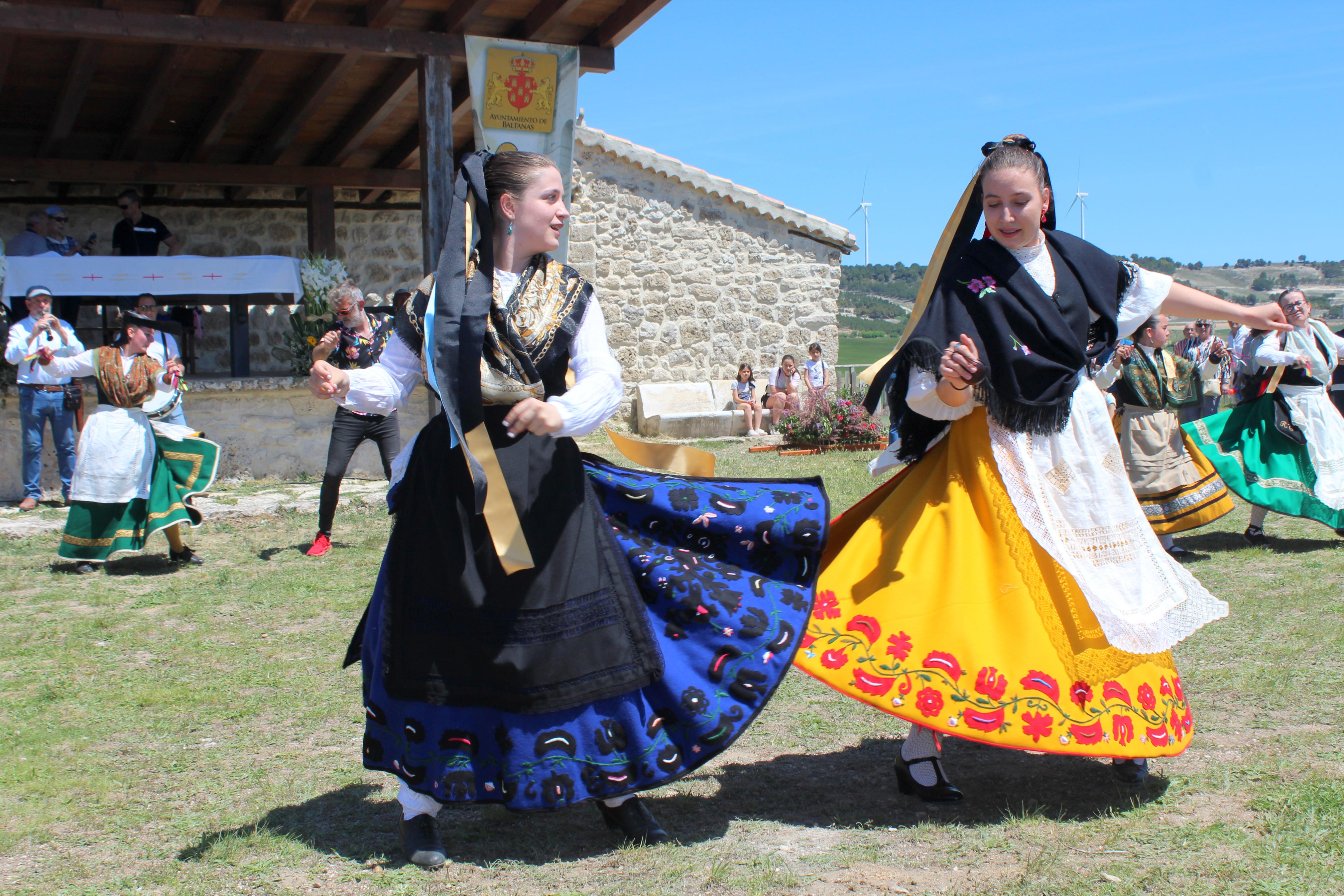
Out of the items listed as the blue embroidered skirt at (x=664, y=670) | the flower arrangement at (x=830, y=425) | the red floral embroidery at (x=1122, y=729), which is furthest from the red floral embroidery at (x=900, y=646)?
the flower arrangement at (x=830, y=425)

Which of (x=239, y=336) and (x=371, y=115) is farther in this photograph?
(x=371, y=115)

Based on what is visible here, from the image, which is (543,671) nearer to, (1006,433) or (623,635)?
(623,635)

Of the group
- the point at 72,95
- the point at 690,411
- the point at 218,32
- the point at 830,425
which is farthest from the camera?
the point at 690,411

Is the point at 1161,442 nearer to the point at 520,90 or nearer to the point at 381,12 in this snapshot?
the point at 520,90

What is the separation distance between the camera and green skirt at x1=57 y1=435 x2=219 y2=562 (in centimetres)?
636

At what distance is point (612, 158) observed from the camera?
15969 millimetres

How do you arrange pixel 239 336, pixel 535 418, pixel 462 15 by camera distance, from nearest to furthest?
pixel 535 418 → pixel 462 15 → pixel 239 336

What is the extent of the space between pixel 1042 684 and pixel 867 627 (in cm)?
44

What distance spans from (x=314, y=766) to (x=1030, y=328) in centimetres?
251

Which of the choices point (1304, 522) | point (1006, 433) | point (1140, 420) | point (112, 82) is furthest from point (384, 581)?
point (112, 82)

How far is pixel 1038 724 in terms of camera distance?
2.59 meters

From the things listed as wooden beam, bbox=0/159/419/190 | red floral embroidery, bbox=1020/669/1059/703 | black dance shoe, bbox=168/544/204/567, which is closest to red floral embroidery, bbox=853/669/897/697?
red floral embroidery, bbox=1020/669/1059/703

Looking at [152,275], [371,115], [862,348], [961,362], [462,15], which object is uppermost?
[462,15]

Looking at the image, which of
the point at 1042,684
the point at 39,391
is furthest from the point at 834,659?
the point at 39,391
